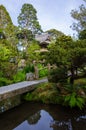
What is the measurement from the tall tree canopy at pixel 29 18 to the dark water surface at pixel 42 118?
19887mm

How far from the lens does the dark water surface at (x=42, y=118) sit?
816 cm

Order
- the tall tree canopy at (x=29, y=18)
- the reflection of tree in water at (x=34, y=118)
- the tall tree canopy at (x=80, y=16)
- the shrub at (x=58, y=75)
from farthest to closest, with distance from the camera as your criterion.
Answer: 1. the tall tree canopy at (x=29, y=18)
2. the tall tree canopy at (x=80, y=16)
3. the shrub at (x=58, y=75)
4. the reflection of tree in water at (x=34, y=118)

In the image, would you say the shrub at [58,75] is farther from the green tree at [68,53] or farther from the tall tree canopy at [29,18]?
the tall tree canopy at [29,18]

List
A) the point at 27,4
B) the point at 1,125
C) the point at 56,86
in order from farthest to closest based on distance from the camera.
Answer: the point at 27,4 < the point at 56,86 < the point at 1,125

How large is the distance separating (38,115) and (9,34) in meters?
12.0

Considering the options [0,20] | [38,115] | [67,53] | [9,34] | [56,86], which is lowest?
[38,115]

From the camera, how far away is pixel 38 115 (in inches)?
385

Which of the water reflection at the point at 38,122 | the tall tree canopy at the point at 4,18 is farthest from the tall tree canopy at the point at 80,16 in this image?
the water reflection at the point at 38,122

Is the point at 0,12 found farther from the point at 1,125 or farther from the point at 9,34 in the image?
the point at 1,125

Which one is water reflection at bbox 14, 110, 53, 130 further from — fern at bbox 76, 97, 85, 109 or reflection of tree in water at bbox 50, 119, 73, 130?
fern at bbox 76, 97, 85, 109

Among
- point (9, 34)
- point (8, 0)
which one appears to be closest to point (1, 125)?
point (8, 0)

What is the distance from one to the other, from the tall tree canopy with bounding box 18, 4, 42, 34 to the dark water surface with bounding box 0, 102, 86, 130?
19.9m

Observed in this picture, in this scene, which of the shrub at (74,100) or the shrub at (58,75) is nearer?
the shrub at (74,100)

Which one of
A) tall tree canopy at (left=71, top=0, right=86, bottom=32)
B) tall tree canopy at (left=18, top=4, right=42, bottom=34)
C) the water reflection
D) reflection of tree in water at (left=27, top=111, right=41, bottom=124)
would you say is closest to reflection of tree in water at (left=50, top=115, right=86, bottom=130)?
the water reflection
